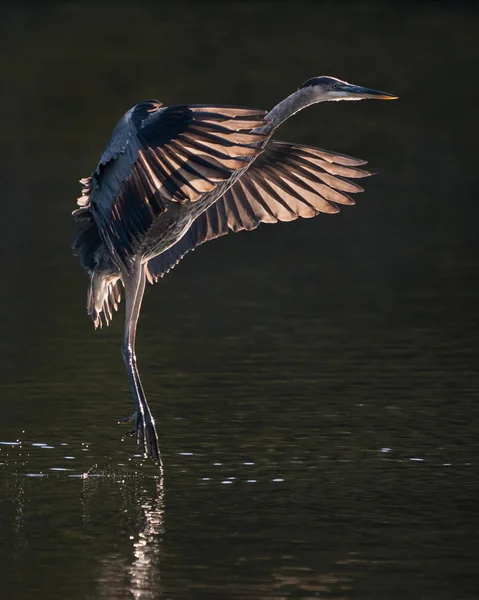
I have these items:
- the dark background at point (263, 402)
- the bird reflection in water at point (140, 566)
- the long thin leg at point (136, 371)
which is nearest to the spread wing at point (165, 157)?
the long thin leg at point (136, 371)

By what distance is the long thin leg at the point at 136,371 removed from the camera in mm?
11773

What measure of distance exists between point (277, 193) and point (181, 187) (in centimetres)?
265

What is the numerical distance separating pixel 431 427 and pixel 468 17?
35830 millimetres

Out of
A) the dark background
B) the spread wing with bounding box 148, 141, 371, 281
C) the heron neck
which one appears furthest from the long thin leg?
the heron neck

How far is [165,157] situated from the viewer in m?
11.7

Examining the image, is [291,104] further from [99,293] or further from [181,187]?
[99,293]

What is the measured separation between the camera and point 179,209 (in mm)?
12766

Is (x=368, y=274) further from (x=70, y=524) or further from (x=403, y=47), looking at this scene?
(x=403, y=47)

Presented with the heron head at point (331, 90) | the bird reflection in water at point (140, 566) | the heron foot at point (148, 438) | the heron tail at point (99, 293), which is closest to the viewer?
the bird reflection in water at point (140, 566)

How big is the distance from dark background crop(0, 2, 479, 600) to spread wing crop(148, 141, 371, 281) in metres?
1.16

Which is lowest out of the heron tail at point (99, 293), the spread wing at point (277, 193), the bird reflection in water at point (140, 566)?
the bird reflection in water at point (140, 566)

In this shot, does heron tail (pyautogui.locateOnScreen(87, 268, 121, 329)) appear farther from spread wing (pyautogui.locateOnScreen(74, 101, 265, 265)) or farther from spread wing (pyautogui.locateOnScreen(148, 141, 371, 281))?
spread wing (pyautogui.locateOnScreen(74, 101, 265, 265))

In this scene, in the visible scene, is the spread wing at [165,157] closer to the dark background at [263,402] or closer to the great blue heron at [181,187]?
the great blue heron at [181,187]

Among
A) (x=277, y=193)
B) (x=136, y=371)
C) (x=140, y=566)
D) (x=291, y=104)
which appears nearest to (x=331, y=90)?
(x=291, y=104)
